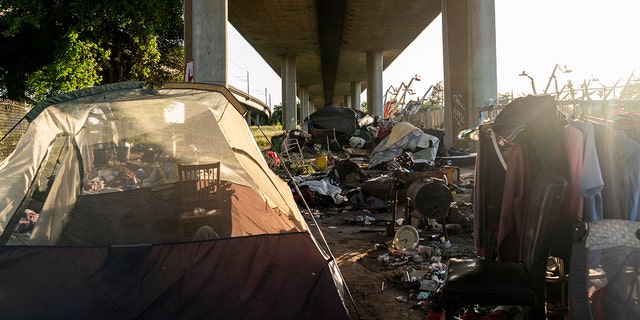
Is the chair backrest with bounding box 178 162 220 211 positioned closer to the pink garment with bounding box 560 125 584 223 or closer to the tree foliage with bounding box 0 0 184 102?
the pink garment with bounding box 560 125 584 223

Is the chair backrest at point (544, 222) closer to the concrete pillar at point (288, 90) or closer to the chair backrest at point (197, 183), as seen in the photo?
the chair backrest at point (197, 183)

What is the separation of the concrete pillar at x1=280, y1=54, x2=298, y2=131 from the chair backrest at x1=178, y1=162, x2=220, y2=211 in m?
31.3

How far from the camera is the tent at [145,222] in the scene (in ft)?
14.0

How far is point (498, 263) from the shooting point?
12.1 ft

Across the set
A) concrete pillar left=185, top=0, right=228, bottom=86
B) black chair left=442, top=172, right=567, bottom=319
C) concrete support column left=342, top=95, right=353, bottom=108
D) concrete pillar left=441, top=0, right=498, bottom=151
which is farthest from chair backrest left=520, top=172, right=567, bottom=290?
concrete support column left=342, top=95, right=353, bottom=108

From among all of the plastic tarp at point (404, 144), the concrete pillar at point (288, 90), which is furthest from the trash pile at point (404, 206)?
the concrete pillar at point (288, 90)

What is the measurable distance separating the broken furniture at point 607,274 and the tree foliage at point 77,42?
69.1ft

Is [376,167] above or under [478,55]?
under

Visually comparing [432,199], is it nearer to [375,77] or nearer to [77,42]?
[77,42]

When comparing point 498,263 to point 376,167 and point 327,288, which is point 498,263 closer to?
point 327,288

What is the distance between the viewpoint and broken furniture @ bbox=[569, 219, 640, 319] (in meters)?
3.02

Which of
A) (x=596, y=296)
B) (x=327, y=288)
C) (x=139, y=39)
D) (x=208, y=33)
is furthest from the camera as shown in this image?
(x=139, y=39)

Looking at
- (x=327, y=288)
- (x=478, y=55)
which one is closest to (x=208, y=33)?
(x=478, y=55)

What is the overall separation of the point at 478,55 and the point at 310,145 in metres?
9.22
